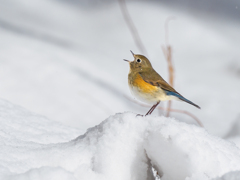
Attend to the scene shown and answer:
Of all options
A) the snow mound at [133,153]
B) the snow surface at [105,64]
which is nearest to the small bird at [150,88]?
the snow mound at [133,153]

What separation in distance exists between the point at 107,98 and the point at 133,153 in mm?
2742

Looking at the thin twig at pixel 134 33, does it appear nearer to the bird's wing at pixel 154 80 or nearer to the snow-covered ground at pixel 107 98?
the snow-covered ground at pixel 107 98

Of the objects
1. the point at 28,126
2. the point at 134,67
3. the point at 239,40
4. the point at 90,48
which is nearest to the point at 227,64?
the point at 239,40

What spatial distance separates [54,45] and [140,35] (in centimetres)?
127

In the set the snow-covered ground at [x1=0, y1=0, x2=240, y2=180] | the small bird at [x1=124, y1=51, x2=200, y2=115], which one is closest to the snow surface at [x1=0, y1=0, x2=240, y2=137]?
the snow-covered ground at [x1=0, y1=0, x2=240, y2=180]

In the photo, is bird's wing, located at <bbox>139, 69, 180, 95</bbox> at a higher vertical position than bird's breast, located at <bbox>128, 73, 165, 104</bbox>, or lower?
higher

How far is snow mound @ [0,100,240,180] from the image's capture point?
108 centimetres

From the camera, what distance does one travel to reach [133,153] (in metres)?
1.21

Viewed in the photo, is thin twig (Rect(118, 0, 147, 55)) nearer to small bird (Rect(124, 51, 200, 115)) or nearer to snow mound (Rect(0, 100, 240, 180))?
small bird (Rect(124, 51, 200, 115))

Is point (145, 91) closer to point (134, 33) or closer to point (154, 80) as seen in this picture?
point (154, 80)

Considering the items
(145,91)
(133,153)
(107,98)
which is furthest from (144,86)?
(107,98)

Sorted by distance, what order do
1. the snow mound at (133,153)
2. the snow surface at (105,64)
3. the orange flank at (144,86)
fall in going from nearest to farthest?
the snow mound at (133,153) < the orange flank at (144,86) < the snow surface at (105,64)

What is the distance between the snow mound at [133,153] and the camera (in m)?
1.08

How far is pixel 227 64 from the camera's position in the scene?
187 inches
